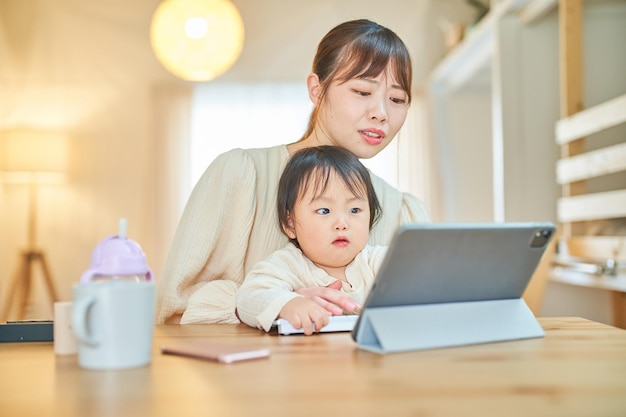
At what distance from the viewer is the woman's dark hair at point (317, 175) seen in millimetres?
1236

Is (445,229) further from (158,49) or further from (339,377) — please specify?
(158,49)

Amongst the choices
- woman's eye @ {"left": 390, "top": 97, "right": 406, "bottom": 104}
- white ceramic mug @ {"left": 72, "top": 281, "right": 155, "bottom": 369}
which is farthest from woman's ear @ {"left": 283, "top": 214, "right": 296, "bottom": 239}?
white ceramic mug @ {"left": 72, "top": 281, "right": 155, "bottom": 369}

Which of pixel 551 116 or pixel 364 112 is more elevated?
pixel 551 116

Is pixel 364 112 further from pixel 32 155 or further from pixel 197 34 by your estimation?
pixel 32 155

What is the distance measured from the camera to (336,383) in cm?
64

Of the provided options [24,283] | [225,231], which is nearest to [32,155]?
[24,283]

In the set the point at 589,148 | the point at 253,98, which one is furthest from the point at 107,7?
the point at 589,148

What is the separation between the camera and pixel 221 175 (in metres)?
1.36

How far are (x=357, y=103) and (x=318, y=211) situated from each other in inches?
9.1

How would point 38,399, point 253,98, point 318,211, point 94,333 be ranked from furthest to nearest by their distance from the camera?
point 253,98
point 318,211
point 94,333
point 38,399

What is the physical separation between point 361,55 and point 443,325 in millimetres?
630

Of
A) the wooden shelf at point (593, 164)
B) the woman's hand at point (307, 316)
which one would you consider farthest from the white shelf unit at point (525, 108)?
the woman's hand at point (307, 316)

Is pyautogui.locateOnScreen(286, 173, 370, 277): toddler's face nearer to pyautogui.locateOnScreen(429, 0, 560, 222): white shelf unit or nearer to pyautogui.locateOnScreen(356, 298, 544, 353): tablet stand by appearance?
pyautogui.locateOnScreen(356, 298, 544, 353): tablet stand

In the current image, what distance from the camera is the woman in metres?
1.33
